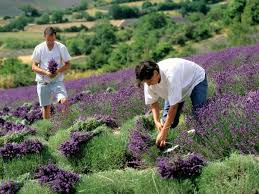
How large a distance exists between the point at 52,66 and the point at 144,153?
3240mm

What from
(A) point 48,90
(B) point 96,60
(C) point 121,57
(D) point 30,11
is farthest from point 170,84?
(D) point 30,11

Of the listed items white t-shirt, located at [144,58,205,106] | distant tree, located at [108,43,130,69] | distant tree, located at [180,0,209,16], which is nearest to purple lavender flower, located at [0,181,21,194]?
white t-shirt, located at [144,58,205,106]

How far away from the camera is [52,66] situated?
8.52m

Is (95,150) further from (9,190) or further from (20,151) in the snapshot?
(9,190)

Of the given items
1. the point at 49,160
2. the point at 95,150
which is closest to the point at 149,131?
the point at 95,150

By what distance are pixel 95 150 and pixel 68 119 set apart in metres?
2.20

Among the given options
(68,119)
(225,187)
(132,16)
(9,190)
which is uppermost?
(225,187)

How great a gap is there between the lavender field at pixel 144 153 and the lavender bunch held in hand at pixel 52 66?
0.82 metres

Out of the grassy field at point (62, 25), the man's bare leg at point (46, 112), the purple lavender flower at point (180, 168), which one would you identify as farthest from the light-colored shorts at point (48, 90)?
the grassy field at point (62, 25)

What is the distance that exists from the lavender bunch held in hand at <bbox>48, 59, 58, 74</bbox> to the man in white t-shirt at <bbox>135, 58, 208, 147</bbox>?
9.30ft

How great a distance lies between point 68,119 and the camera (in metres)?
8.39

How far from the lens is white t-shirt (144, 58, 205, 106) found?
549 cm

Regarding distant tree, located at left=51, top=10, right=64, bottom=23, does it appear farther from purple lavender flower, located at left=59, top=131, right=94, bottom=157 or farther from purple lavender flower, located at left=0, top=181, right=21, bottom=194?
purple lavender flower, located at left=0, top=181, right=21, bottom=194

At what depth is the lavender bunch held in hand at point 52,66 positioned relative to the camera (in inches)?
334
